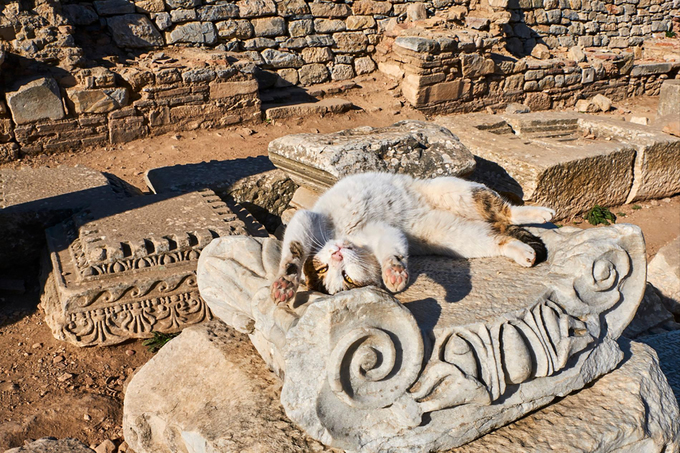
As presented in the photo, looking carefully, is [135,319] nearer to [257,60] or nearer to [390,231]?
[390,231]

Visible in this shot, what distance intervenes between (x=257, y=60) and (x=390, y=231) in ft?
24.7

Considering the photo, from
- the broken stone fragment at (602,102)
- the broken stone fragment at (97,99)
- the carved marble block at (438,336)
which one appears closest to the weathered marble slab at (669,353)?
the carved marble block at (438,336)

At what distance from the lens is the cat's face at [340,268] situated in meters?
2.52

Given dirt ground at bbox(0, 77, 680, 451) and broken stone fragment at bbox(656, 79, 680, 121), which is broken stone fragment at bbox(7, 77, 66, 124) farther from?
broken stone fragment at bbox(656, 79, 680, 121)

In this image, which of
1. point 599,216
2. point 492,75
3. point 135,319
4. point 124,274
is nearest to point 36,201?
point 124,274

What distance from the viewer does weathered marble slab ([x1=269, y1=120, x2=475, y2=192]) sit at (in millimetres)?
4168

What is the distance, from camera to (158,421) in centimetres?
276

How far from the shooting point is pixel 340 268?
2549 mm

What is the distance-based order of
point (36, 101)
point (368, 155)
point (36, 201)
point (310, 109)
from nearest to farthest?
point (368, 155) < point (36, 201) < point (36, 101) < point (310, 109)

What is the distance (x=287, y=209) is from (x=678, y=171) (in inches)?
187

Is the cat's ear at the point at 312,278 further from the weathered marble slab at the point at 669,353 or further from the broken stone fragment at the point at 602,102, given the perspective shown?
the broken stone fragment at the point at 602,102

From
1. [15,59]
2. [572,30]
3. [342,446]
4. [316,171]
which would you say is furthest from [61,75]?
[572,30]

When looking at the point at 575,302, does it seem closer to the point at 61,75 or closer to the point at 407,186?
the point at 407,186

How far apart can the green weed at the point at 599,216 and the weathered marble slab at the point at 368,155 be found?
2232 millimetres
